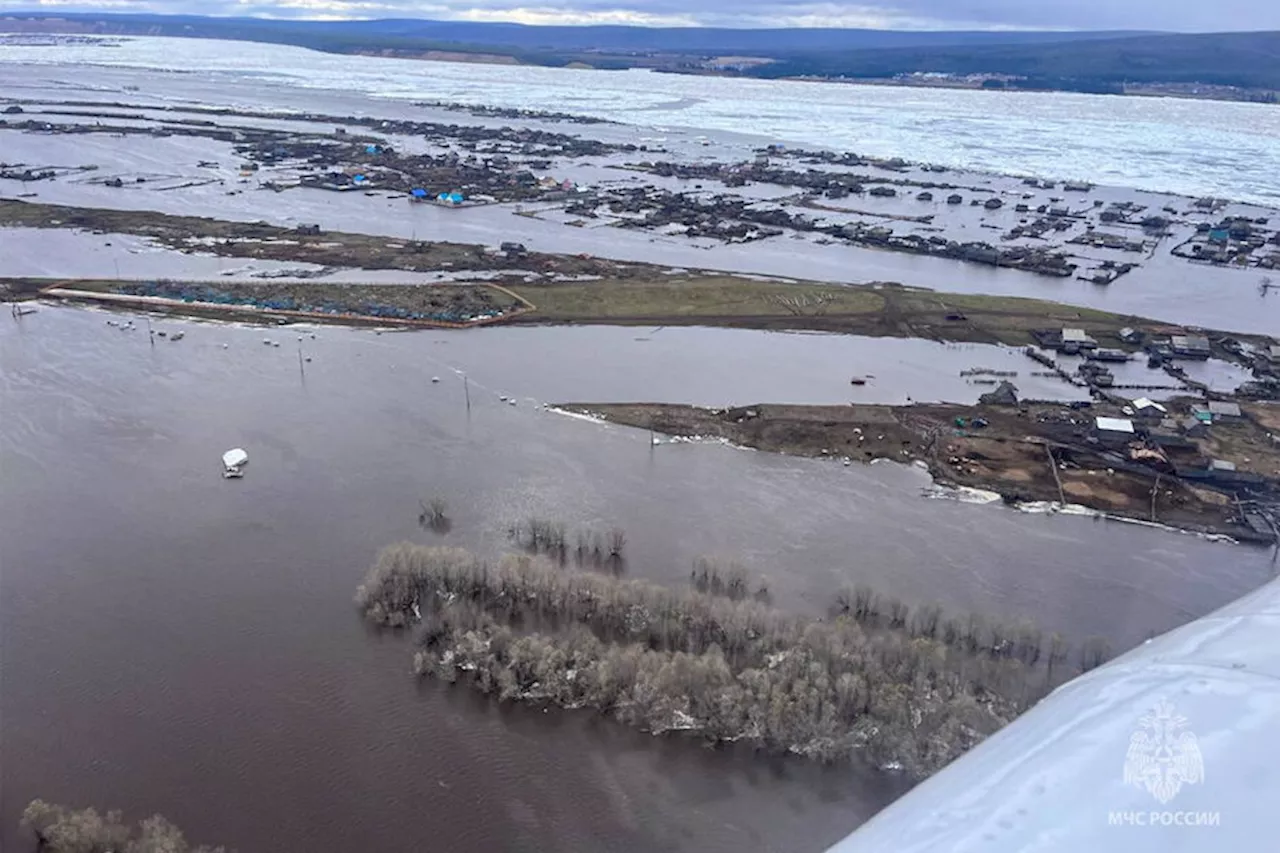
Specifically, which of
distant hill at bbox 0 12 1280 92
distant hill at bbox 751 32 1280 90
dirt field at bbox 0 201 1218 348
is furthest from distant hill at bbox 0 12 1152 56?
dirt field at bbox 0 201 1218 348

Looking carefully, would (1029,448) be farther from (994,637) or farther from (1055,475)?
(994,637)

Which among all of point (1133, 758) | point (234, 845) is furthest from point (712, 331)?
point (1133, 758)

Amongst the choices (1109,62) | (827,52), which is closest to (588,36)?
(827,52)

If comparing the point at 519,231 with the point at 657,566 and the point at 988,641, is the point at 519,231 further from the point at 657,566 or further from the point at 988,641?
the point at 988,641

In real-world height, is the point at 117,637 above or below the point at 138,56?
below

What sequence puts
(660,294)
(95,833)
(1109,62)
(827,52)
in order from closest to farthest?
(95,833)
(660,294)
(1109,62)
(827,52)
